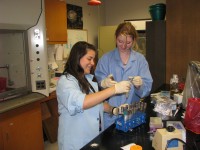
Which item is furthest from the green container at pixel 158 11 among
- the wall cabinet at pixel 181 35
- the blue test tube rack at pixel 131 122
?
the blue test tube rack at pixel 131 122

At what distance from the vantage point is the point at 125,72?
1.94 m

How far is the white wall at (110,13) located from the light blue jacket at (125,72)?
282cm

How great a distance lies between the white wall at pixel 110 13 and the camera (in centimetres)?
478

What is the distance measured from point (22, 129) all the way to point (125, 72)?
52.2 inches

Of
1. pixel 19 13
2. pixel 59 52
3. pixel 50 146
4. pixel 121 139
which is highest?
pixel 19 13

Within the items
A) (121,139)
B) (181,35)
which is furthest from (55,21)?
(121,139)

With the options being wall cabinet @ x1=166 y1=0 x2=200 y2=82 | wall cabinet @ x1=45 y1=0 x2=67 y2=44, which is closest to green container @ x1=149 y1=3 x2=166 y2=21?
wall cabinet @ x1=166 y1=0 x2=200 y2=82

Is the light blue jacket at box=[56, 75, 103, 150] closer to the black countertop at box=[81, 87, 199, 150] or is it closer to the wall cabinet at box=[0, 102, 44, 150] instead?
the black countertop at box=[81, 87, 199, 150]

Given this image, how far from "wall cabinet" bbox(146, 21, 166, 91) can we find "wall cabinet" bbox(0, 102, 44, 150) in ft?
5.97

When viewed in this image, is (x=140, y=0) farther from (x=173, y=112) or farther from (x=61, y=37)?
(x=173, y=112)

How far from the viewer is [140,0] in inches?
193

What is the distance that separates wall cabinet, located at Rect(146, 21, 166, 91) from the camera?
338cm

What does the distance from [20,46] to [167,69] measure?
2.20 metres

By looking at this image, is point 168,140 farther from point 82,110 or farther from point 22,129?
point 22,129
